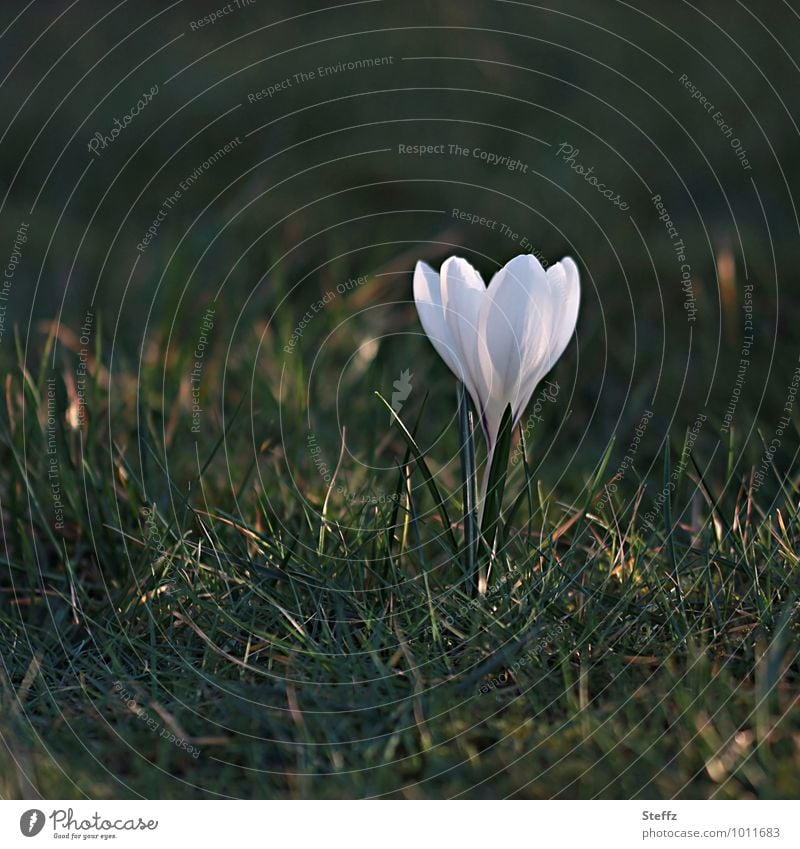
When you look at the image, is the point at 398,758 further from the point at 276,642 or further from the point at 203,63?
the point at 203,63

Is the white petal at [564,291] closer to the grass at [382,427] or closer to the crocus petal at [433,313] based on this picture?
the crocus petal at [433,313]

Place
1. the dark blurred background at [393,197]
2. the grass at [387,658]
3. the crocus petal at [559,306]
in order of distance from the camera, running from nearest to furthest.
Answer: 1. the grass at [387,658]
2. the crocus petal at [559,306]
3. the dark blurred background at [393,197]

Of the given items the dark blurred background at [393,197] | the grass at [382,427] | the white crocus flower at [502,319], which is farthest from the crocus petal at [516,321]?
the dark blurred background at [393,197]

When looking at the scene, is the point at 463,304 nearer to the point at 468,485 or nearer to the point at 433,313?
the point at 433,313

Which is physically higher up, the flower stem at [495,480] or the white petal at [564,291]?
the white petal at [564,291]

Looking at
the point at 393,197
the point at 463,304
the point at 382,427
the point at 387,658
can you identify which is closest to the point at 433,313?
the point at 463,304

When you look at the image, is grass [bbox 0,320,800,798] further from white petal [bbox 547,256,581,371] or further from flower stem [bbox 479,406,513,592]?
white petal [bbox 547,256,581,371]

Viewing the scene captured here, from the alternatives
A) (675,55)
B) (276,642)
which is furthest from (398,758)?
(675,55)
